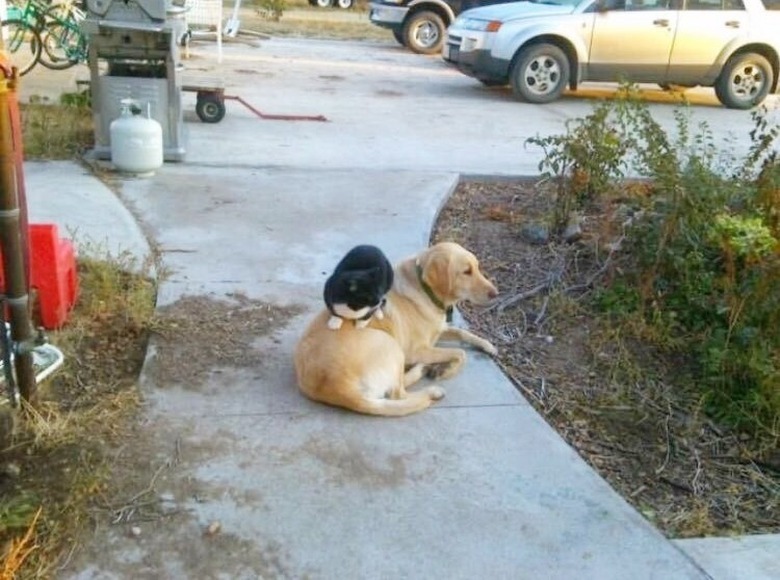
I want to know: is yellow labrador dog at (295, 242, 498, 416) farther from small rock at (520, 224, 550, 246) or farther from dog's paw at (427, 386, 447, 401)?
small rock at (520, 224, 550, 246)

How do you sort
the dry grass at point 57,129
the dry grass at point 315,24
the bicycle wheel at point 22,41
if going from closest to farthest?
the dry grass at point 57,129, the bicycle wheel at point 22,41, the dry grass at point 315,24

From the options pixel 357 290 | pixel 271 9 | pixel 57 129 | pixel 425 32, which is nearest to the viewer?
pixel 357 290

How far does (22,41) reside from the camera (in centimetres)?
1125

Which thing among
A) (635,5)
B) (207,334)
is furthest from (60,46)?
(207,334)

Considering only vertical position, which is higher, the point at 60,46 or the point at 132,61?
the point at 132,61

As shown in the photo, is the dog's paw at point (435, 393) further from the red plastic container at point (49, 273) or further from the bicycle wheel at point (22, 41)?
the bicycle wheel at point (22, 41)

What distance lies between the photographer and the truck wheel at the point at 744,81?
1202cm

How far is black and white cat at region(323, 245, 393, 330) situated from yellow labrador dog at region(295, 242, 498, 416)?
A: 6cm

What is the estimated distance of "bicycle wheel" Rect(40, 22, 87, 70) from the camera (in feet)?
36.2

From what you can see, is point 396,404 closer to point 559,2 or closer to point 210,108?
point 210,108

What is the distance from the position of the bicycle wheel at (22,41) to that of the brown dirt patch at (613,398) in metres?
7.90

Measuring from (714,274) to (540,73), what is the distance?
7511 millimetres

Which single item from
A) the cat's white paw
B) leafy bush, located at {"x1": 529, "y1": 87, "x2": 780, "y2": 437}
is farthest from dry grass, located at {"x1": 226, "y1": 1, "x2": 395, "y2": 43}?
the cat's white paw

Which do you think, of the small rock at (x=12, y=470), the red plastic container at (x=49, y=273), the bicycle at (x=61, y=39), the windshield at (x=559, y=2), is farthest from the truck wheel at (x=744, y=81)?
Result: the small rock at (x=12, y=470)
